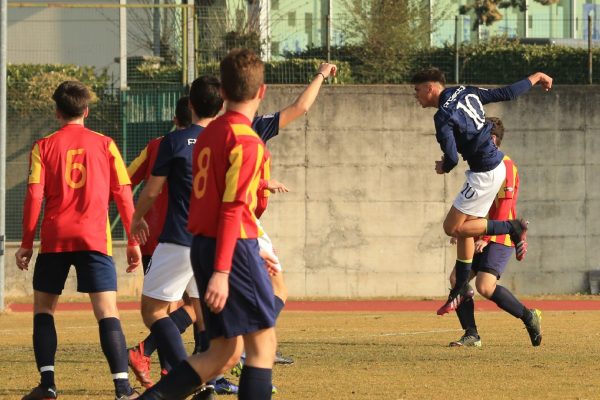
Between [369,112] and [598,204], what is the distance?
13.1 ft

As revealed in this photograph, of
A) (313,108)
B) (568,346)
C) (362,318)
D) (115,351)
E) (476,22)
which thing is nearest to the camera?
(115,351)

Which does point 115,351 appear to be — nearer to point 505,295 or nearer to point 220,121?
point 220,121

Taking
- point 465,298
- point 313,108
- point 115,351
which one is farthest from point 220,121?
point 313,108

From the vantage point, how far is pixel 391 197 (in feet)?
65.9

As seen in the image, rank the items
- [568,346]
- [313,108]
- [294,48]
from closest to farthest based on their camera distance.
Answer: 1. [568,346]
2. [313,108]
3. [294,48]

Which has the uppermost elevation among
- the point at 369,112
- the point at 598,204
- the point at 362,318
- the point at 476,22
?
the point at 476,22

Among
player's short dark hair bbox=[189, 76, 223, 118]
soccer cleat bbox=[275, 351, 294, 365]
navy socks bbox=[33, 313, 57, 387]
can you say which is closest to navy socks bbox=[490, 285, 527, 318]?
soccer cleat bbox=[275, 351, 294, 365]

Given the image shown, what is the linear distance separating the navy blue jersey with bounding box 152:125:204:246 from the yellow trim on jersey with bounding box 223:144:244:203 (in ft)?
6.34

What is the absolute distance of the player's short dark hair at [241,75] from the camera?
Answer: 590cm

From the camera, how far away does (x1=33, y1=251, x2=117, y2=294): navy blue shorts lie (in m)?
7.89

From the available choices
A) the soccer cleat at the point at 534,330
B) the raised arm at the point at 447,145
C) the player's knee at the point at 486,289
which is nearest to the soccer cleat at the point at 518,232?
the player's knee at the point at 486,289

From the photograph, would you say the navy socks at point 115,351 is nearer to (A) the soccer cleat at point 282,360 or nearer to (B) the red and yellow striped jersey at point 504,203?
(A) the soccer cleat at point 282,360

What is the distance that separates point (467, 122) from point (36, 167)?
4.61 meters

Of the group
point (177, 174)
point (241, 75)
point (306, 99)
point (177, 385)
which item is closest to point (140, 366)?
point (177, 174)
